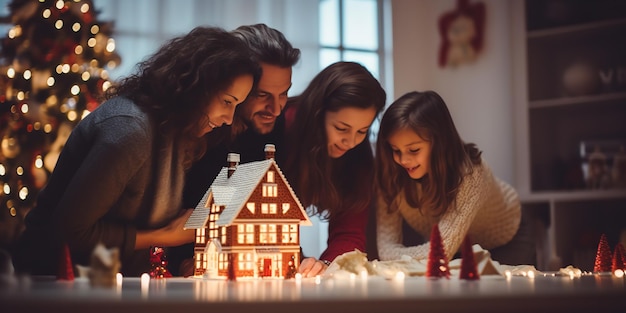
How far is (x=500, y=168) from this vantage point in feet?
16.0

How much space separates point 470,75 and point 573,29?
873 mm

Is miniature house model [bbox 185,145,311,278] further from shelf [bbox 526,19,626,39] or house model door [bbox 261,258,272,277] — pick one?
shelf [bbox 526,19,626,39]

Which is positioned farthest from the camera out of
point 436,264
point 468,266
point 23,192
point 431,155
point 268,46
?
point 23,192

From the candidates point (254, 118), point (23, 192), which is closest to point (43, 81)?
point (23, 192)

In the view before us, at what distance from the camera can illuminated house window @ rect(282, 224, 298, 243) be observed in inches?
67.5

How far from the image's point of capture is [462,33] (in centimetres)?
501

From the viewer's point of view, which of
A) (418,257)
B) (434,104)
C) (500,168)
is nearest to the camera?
(418,257)

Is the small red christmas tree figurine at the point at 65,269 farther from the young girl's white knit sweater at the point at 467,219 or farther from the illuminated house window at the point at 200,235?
the young girl's white knit sweater at the point at 467,219

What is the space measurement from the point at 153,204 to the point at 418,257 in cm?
101

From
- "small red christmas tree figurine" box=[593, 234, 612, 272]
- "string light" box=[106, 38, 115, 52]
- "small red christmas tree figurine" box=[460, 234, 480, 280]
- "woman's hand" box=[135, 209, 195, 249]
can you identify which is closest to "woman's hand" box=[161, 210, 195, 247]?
"woman's hand" box=[135, 209, 195, 249]

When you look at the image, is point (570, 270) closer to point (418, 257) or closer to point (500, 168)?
point (418, 257)

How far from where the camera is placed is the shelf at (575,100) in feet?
13.8

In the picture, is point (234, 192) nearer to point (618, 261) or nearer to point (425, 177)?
point (618, 261)

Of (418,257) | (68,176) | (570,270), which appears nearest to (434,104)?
(418,257)
